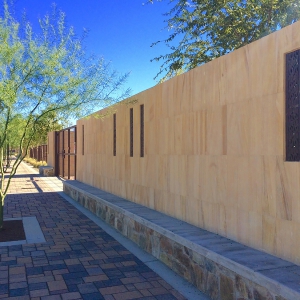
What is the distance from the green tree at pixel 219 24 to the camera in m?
10.3

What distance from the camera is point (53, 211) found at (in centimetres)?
966

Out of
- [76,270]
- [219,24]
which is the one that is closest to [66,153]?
[219,24]

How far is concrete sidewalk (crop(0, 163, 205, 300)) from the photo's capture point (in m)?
4.24

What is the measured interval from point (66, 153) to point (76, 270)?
13879 mm

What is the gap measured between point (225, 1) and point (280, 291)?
377 inches

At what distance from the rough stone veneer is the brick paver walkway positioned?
0.30 metres

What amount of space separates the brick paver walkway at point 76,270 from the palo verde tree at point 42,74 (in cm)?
158

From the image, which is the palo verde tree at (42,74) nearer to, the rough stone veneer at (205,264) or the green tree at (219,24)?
the rough stone veneer at (205,264)

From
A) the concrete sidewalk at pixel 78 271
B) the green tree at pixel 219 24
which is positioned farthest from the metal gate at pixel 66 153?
the concrete sidewalk at pixel 78 271

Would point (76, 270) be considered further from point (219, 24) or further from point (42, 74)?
point (219, 24)

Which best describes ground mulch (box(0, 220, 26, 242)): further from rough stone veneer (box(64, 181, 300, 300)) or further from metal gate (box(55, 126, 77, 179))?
metal gate (box(55, 126, 77, 179))

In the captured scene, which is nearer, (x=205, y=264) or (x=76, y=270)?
(x=205, y=264)

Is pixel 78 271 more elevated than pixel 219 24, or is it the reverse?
pixel 219 24

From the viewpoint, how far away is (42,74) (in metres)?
6.54
